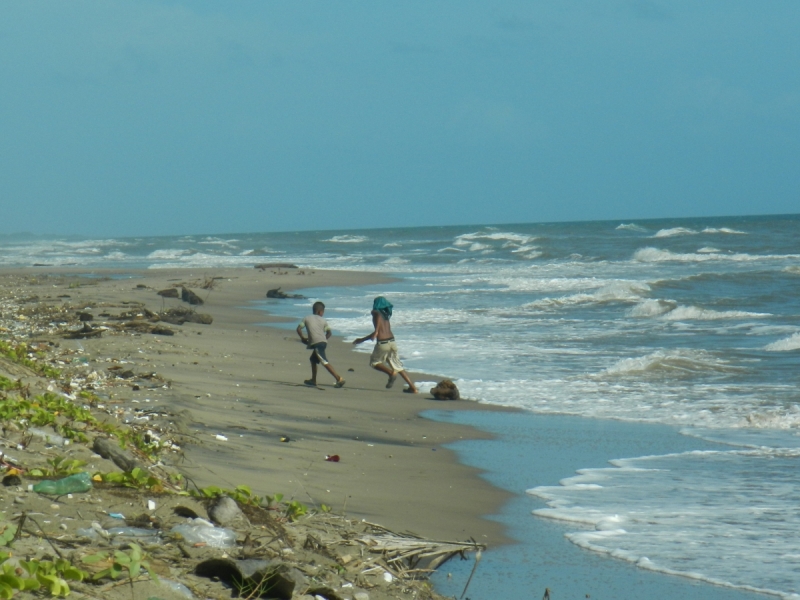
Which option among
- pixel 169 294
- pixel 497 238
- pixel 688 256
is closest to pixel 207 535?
pixel 169 294

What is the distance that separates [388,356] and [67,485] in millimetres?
7767

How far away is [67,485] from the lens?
168 inches

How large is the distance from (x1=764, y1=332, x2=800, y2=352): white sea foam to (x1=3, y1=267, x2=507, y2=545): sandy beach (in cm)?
585

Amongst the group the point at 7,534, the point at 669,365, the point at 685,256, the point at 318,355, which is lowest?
the point at 669,365

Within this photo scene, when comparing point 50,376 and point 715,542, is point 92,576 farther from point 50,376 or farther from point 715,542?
point 50,376

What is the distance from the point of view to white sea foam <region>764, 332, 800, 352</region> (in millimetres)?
14469

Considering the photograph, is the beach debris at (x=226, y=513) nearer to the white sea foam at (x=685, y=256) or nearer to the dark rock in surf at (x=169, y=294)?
the dark rock in surf at (x=169, y=294)

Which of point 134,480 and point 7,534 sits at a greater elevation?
point 7,534

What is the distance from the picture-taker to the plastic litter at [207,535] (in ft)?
12.8

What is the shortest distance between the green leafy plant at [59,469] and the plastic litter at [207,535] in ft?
2.60

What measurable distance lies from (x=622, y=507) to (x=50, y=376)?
485cm

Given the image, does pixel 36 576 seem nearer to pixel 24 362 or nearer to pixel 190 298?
pixel 24 362

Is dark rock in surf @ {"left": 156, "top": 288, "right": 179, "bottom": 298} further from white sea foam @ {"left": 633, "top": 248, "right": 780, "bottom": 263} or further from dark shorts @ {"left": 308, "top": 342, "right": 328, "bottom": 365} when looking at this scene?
white sea foam @ {"left": 633, "top": 248, "right": 780, "bottom": 263}

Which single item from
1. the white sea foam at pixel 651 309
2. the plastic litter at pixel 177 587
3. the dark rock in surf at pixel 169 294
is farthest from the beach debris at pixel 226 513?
the dark rock in surf at pixel 169 294
